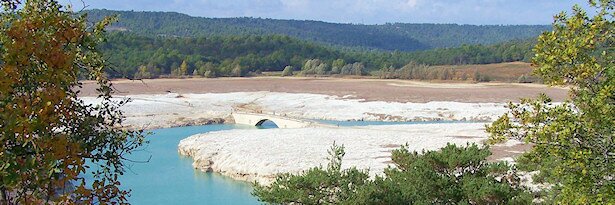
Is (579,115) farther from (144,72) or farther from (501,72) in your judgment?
(501,72)

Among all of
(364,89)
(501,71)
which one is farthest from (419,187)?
(501,71)

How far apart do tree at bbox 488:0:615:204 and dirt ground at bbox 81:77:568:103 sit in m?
60.7

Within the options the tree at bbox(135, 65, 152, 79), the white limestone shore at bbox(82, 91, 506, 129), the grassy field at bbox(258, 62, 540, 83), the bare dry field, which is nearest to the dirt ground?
the tree at bbox(135, 65, 152, 79)

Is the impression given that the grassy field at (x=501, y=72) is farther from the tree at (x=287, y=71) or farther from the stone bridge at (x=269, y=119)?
the stone bridge at (x=269, y=119)

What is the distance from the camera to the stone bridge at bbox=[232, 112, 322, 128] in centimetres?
4972

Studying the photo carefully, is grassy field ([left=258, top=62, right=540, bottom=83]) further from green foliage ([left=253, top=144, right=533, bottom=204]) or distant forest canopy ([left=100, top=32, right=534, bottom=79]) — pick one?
green foliage ([left=253, top=144, right=533, bottom=204])

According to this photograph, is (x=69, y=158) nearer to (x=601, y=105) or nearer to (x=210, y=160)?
(x=601, y=105)

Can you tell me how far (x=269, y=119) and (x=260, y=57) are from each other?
2751 inches

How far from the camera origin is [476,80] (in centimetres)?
9619

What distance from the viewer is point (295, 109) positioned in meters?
66.2

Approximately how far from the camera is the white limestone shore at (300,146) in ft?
103

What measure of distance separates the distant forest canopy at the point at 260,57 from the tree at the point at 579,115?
9398cm

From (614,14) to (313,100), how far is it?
6431 centimetres

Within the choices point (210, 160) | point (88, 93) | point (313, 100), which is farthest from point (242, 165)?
point (88, 93)
